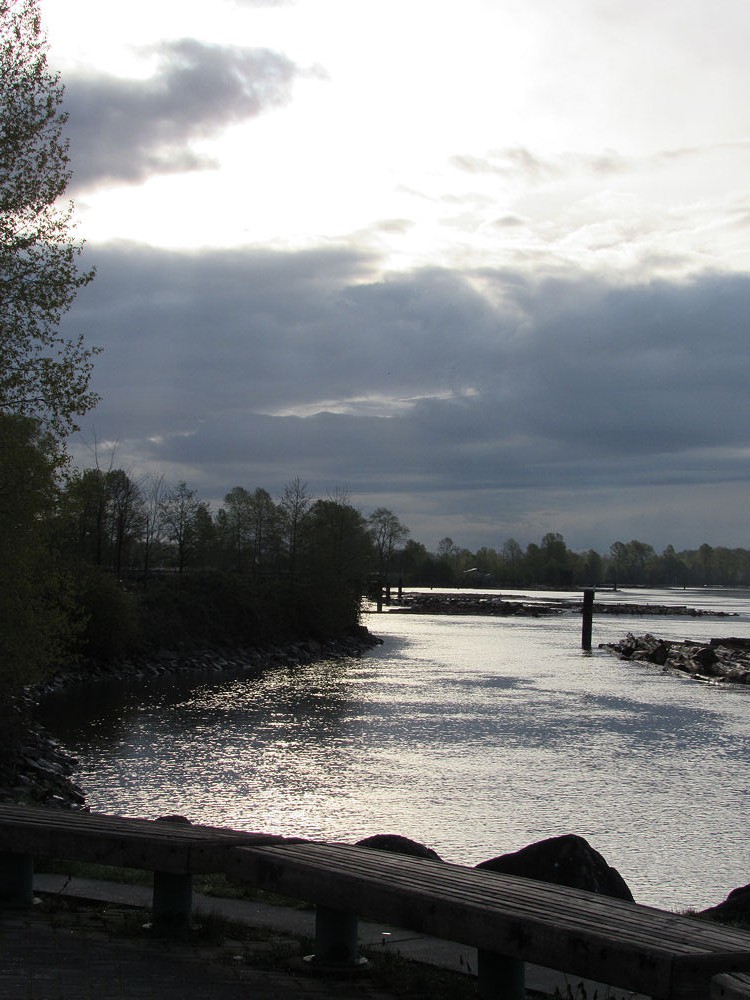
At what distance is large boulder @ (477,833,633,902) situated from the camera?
8.99 meters

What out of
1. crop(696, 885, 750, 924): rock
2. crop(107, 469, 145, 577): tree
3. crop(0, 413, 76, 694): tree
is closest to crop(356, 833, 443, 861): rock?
crop(696, 885, 750, 924): rock

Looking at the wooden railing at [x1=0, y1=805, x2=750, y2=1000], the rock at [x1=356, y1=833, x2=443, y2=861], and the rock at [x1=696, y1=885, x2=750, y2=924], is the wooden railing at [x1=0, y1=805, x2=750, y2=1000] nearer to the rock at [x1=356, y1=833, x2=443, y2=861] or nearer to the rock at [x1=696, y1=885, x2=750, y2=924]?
the rock at [x1=356, y1=833, x2=443, y2=861]

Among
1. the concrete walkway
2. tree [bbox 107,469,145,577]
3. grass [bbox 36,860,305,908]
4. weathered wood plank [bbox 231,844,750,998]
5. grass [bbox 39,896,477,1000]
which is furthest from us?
tree [bbox 107,469,145,577]

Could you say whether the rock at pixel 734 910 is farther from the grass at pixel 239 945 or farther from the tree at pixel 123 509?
the tree at pixel 123 509

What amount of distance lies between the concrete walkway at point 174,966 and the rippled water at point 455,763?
7158 mm

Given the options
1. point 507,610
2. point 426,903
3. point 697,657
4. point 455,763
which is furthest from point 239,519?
point 426,903

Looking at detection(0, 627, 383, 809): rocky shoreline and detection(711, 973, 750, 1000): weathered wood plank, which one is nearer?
detection(711, 973, 750, 1000): weathered wood plank

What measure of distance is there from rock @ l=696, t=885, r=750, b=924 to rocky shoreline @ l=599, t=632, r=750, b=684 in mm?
41244

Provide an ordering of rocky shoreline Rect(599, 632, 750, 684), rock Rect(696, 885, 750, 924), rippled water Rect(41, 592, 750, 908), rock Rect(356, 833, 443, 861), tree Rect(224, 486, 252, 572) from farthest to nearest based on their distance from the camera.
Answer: tree Rect(224, 486, 252, 572) → rocky shoreline Rect(599, 632, 750, 684) → rippled water Rect(41, 592, 750, 908) → rock Rect(356, 833, 443, 861) → rock Rect(696, 885, 750, 924)

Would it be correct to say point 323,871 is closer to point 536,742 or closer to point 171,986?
point 171,986

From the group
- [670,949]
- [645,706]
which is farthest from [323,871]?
[645,706]

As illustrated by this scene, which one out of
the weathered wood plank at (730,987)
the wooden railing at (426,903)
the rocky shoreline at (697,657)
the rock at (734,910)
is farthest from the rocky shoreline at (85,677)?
the rocky shoreline at (697,657)

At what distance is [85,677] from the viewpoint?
128 feet

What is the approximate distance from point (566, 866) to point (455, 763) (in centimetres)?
1456
